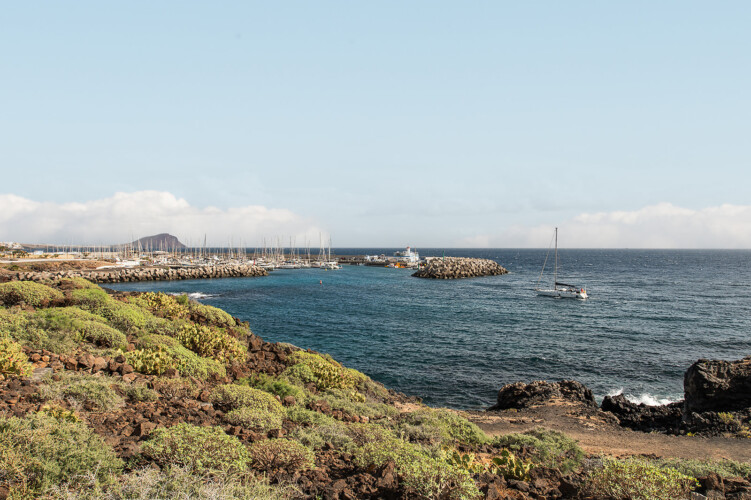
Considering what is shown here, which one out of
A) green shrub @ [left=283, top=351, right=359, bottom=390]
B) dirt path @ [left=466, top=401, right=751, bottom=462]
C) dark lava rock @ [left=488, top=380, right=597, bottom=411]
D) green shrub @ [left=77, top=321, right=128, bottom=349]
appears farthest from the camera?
dark lava rock @ [left=488, top=380, right=597, bottom=411]

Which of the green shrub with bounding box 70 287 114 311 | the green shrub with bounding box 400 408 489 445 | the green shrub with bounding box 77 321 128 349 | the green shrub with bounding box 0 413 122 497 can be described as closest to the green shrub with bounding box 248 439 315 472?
the green shrub with bounding box 0 413 122 497

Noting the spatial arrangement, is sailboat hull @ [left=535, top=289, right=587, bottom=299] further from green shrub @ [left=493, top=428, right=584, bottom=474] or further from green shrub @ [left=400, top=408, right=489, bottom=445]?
green shrub @ [left=400, top=408, right=489, bottom=445]

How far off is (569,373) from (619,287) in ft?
156

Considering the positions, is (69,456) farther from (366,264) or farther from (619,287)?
(366,264)

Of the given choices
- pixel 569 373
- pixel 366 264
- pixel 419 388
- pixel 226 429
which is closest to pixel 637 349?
pixel 569 373

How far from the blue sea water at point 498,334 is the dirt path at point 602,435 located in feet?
11.1

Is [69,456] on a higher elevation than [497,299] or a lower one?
higher

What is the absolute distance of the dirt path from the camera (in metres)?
9.86

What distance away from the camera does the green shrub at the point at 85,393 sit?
6684mm

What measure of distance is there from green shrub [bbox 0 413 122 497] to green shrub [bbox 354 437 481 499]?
3.36m

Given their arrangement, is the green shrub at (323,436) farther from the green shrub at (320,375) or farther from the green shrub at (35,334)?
the green shrub at (35,334)

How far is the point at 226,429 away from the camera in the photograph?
6770 mm

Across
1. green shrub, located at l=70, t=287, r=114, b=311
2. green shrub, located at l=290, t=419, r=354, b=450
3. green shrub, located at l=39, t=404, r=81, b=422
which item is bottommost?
green shrub, located at l=290, t=419, r=354, b=450

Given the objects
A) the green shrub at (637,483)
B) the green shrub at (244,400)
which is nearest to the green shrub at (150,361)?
the green shrub at (244,400)
